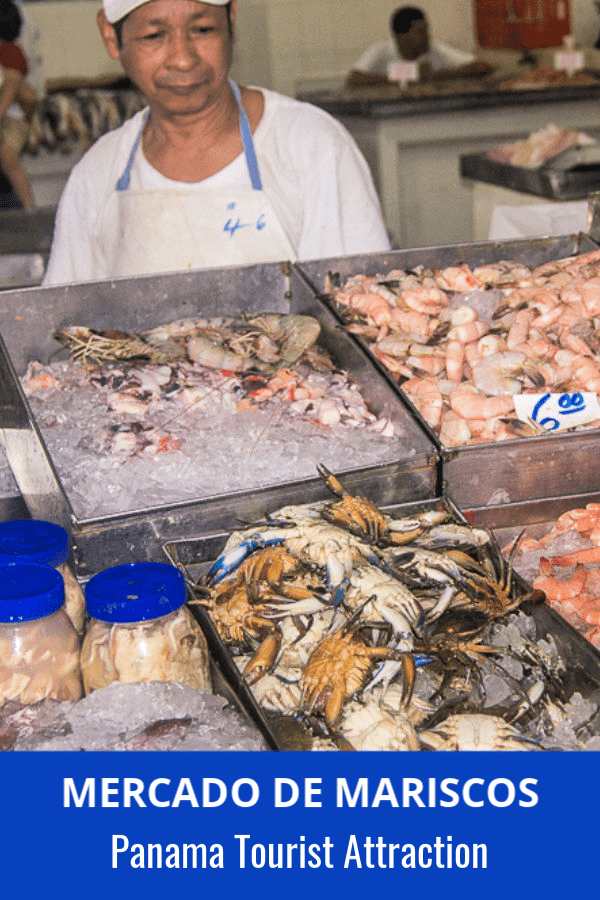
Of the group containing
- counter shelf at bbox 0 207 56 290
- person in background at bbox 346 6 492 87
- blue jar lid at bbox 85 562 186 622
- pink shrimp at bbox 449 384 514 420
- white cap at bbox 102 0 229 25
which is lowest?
counter shelf at bbox 0 207 56 290

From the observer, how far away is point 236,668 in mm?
1424

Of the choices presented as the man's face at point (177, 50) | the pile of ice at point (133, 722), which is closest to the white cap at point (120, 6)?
the man's face at point (177, 50)

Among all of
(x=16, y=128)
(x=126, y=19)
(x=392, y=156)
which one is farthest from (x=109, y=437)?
(x=16, y=128)

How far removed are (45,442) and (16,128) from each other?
6243mm

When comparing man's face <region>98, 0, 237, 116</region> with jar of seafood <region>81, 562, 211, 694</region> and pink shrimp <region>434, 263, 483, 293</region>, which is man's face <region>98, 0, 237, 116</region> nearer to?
pink shrimp <region>434, 263, 483, 293</region>

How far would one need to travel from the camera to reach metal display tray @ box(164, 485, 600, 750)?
1363 mm

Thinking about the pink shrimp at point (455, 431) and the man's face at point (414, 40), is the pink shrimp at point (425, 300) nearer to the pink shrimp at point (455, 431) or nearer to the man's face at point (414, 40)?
the pink shrimp at point (455, 431)

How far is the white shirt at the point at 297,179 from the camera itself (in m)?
3.22

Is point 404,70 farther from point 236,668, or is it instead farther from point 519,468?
point 236,668

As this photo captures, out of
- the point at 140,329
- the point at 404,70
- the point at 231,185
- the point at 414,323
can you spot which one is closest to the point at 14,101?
the point at 404,70

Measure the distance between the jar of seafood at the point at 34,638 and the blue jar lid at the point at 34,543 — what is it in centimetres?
8

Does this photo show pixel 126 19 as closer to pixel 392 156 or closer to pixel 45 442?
pixel 45 442
